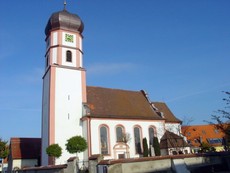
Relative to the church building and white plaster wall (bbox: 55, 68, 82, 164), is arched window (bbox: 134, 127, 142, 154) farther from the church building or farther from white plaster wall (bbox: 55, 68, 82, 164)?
white plaster wall (bbox: 55, 68, 82, 164)

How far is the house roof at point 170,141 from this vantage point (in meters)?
31.0

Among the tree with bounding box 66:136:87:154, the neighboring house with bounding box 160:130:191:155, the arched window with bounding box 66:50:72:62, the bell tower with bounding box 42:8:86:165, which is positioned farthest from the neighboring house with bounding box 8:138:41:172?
the neighboring house with bounding box 160:130:191:155

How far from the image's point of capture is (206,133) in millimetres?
51469

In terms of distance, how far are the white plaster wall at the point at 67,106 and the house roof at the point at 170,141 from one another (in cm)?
1042

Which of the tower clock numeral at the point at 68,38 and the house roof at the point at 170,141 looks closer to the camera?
the house roof at the point at 170,141

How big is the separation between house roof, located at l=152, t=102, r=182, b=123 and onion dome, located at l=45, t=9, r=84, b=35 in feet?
50.3

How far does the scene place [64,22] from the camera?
31.7 m

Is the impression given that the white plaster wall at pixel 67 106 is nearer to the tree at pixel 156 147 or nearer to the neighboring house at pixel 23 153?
the neighboring house at pixel 23 153

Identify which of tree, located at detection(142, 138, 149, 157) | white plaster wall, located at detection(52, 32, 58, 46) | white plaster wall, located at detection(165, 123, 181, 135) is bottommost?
tree, located at detection(142, 138, 149, 157)

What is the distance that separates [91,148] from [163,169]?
1230cm

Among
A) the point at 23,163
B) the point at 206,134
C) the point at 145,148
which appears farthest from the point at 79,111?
the point at 206,134

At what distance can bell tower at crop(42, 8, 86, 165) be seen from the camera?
27547mm

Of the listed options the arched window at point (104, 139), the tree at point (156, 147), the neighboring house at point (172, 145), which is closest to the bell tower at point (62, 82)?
the arched window at point (104, 139)

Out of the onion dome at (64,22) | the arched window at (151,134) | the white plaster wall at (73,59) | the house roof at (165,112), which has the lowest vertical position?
the arched window at (151,134)
